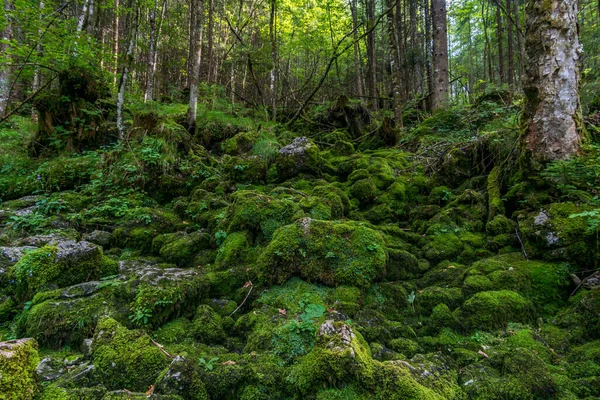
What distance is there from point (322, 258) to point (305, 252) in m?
0.25

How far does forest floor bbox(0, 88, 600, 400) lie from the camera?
8.40 feet

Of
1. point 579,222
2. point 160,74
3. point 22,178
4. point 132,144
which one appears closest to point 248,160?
point 132,144

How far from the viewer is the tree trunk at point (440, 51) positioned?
1026 cm

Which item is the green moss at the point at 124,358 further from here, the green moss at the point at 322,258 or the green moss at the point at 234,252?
the green moss at the point at 234,252

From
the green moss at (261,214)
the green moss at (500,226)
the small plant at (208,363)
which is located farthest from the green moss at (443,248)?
the small plant at (208,363)

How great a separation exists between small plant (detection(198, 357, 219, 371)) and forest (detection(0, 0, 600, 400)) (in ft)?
0.07

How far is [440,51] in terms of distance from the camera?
10.2 metres

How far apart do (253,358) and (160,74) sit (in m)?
23.9

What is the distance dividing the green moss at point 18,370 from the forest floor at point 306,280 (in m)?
0.01

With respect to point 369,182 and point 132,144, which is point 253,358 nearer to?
point 369,182

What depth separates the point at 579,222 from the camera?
3947 mm

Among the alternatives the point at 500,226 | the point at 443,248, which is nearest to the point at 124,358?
the point at 443,248

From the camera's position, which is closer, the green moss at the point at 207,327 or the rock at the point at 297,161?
the green moss at the point at 207,327

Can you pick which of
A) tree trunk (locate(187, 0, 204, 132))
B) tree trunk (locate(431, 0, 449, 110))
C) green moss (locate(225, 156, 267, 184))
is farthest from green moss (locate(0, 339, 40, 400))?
tree trunk (locate(431, 0, 449, 110))
